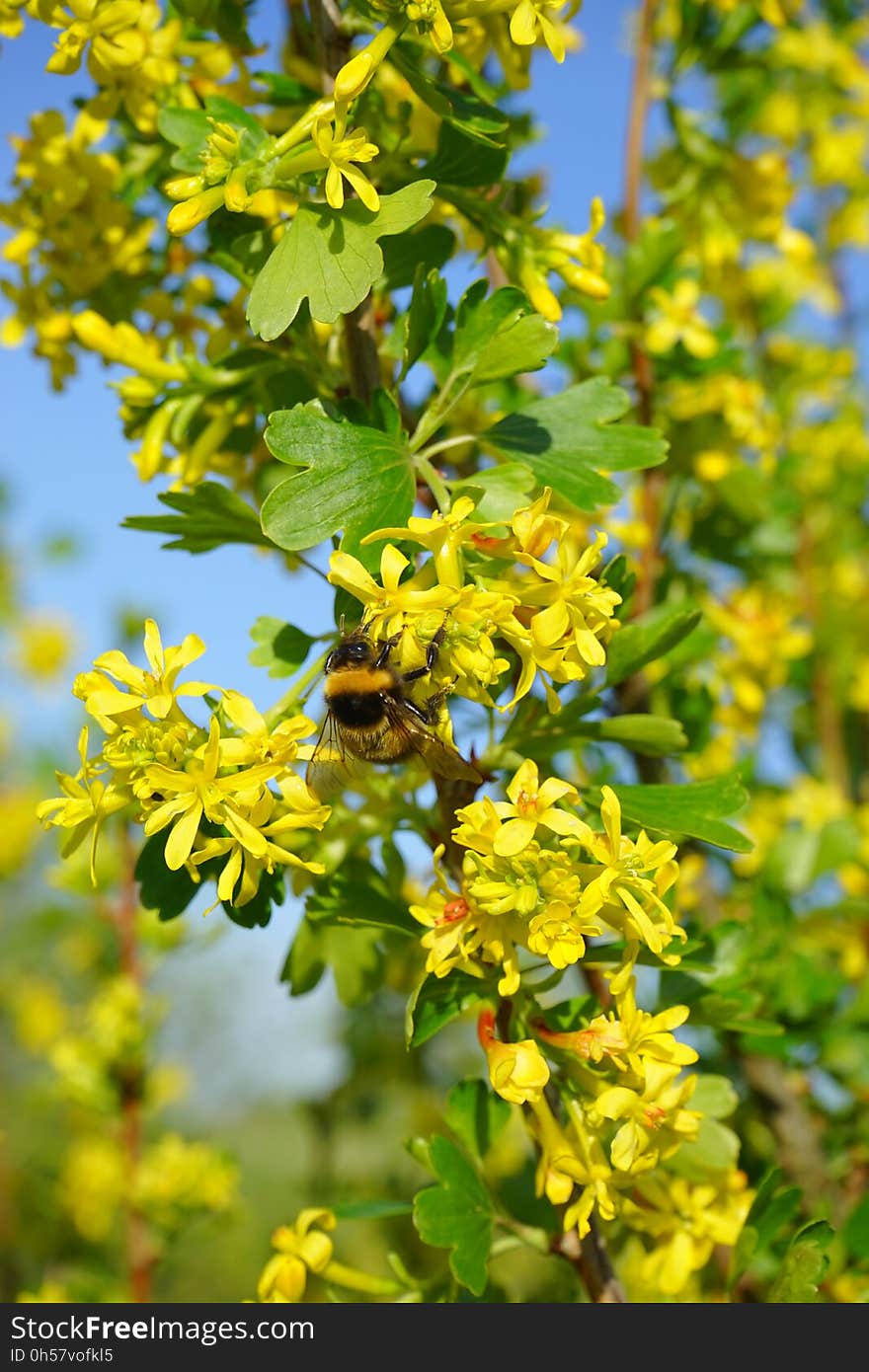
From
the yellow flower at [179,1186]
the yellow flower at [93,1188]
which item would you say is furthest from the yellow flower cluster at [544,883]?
the yellow flower at [93,1188]

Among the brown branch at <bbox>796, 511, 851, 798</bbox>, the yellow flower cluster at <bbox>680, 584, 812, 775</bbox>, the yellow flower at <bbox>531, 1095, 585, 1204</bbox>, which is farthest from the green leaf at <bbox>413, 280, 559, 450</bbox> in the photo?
the brown branch at <bbox>796, 511, 851, 798</bbox>

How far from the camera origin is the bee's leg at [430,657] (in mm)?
1231

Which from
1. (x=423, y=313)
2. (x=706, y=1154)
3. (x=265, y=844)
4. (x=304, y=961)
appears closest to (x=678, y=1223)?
(x=706, y=1154)

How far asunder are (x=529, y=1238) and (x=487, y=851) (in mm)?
600

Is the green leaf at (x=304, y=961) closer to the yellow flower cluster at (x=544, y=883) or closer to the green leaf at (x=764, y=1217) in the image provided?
the yellow flower cluster at (x=544, y=883)

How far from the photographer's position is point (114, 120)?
1.78m

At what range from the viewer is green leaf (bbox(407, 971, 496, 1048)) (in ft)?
4.12

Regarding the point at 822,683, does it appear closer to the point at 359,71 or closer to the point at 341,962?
the point at 341,962

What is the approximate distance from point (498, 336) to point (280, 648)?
1.48ft

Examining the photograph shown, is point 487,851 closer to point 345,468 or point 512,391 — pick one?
point 345,468

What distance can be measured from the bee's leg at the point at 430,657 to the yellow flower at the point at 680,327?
3.37 feet

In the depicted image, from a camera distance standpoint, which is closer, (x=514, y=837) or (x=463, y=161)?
(x=514, y=837)

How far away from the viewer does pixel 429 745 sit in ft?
4.65

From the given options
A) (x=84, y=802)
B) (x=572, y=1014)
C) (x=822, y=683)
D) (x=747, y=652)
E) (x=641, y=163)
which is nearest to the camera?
(x=84, y=802)
